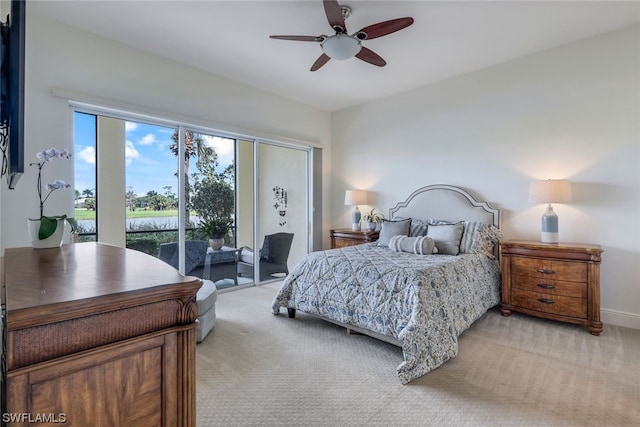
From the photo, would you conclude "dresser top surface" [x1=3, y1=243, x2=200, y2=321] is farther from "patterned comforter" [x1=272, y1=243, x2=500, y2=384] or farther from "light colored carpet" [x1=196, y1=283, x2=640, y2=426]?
"patterned comforter" [x1=272, y1=243, x2=500, y2=384]

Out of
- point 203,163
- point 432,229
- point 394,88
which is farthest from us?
point 394,88

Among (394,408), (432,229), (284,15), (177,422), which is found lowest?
(394,408)

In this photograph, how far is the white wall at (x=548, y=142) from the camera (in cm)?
300

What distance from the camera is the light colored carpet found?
5.70 feet

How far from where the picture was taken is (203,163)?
4051mm

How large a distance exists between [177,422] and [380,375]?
65.5 inches

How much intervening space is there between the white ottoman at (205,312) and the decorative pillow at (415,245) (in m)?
2.00

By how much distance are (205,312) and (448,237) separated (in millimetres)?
2585

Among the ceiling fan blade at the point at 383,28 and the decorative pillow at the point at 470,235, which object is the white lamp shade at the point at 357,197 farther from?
the ceiling fan blade at the point at 383,28

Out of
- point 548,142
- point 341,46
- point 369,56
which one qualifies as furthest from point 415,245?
point 341,46

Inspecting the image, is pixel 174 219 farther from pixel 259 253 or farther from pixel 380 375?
pixel 380 375

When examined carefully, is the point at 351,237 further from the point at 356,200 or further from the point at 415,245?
the point at 415,245

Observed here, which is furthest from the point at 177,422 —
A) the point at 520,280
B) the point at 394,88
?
the point at 394,88

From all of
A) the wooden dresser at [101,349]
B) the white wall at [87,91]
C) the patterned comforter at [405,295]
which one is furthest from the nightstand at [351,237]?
the wooden dresser at [101,349]
